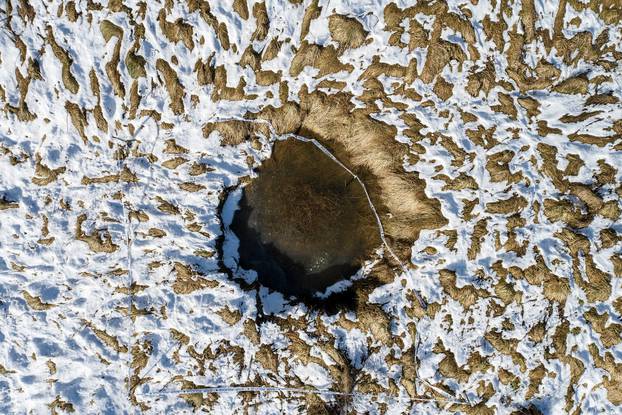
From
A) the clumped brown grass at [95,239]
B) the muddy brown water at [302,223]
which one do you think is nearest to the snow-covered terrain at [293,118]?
the clumped brown grass at [95,239]

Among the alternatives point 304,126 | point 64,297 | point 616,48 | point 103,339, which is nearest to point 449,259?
point 304,126

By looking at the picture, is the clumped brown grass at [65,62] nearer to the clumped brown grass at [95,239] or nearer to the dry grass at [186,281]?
the clumped brown grass at [95,239]

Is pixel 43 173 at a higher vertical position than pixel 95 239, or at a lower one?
higher

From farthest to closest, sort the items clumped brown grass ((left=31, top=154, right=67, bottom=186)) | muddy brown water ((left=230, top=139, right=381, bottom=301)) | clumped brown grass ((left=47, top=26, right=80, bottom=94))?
1. muddy brown water ((left=230, top=139, right=381, bottom=301))
2. clumped brown grass ((left=31, top=154, right=67, bottom=186))
3. clumped brown grass ((left=47, top=26, right=80, bottom=94))

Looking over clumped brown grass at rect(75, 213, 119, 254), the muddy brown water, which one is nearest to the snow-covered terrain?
clumped brown grass at rect(75, 213, 119, 254)

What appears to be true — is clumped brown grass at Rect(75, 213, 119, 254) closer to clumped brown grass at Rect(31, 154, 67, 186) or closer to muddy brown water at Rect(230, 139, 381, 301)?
clumped brown grass at Rect(31, 154, 67, 186)

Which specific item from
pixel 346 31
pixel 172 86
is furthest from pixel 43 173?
pixel 346 31

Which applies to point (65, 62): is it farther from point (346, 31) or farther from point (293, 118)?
point (346, 31)
